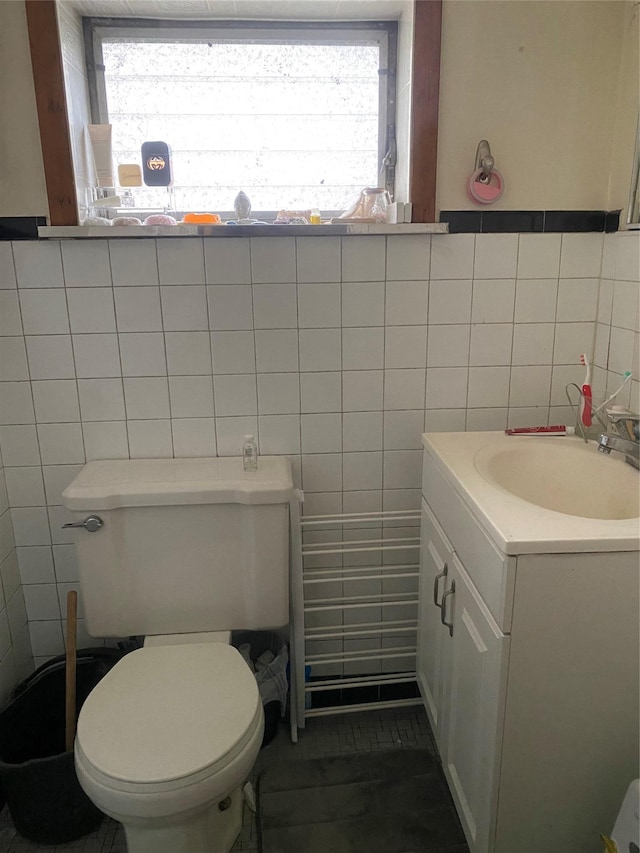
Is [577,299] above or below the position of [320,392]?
above

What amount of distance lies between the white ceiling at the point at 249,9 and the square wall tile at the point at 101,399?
97cm

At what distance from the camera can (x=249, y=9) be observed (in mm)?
1596

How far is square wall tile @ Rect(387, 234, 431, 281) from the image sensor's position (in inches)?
63.6

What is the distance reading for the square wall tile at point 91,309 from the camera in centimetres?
159

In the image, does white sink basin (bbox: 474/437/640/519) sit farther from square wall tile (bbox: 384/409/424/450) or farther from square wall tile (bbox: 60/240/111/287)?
→ square wall tile (bbox: 60/240/111/287)

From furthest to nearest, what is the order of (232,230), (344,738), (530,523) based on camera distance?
(344,738) < (232,230) < (530,523)

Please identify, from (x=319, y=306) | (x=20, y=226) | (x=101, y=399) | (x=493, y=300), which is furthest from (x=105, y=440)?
(x=493, y=300)

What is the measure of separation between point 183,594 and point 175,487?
293 millimetres

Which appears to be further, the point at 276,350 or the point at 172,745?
the point at 276,350

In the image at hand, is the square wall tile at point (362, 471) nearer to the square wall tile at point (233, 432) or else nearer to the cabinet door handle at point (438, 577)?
the square wall tile at point (233, 432)

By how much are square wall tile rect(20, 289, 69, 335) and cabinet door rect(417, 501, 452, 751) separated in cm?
111

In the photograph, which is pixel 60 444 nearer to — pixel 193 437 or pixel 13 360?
pixel 13 360

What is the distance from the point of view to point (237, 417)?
5.57 feet

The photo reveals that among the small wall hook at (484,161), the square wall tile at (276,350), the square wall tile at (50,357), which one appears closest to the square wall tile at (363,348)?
the square wall tile at (276,350)
